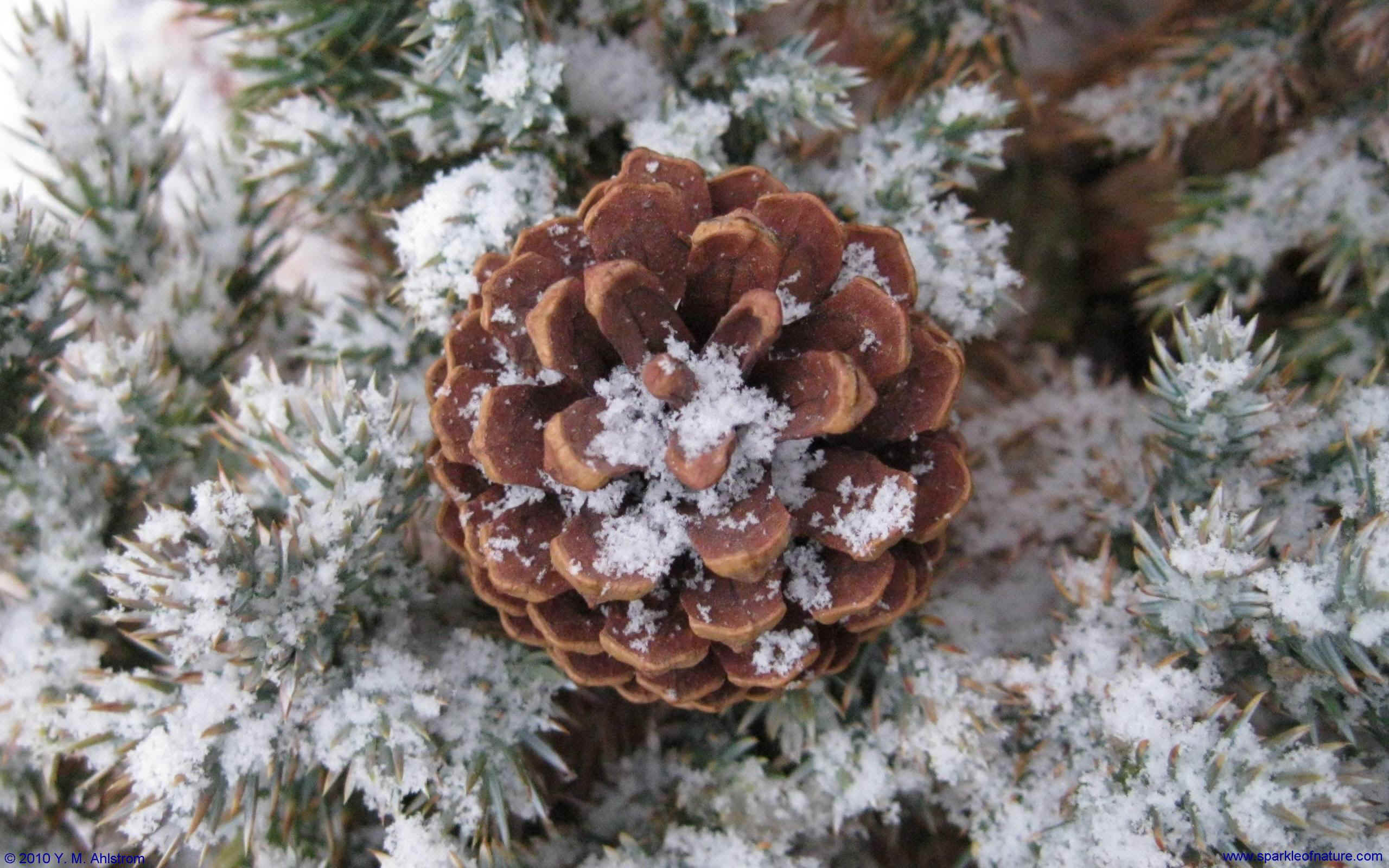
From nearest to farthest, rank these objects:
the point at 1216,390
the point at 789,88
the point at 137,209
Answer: the point at 1216,390
the point at 789,88
the point at 137,209

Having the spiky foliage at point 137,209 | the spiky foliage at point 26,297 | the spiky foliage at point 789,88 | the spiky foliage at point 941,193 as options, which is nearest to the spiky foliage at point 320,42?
the spiky foliage at point 137,209

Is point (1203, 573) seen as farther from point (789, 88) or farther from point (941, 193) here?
point (789, 88)

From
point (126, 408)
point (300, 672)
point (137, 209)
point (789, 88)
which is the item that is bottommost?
point (300, 672)

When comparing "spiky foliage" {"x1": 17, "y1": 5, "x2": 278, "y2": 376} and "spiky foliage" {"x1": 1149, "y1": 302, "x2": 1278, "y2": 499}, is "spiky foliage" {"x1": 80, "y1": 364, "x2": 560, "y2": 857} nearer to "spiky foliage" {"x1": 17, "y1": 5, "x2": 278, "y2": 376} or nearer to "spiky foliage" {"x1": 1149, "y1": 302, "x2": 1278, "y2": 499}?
"spiky foliage" {"x1": 17, "y1": 5, "x2": 278, "y2": 376}

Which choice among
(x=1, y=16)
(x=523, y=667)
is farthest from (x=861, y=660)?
(x=1, y=16)

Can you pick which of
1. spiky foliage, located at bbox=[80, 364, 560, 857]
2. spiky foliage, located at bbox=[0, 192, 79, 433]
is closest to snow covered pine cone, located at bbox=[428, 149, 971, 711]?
spiky foliage, located at bbox=[80, 364, 560, 857]

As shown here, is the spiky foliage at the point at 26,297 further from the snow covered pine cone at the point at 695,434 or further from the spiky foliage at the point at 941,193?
the spiky foliage at the point at 941,193

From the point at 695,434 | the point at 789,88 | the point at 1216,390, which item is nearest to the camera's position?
the point at 695,434

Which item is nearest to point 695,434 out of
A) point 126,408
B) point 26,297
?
point 126,408

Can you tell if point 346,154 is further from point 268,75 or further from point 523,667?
point 523,667
